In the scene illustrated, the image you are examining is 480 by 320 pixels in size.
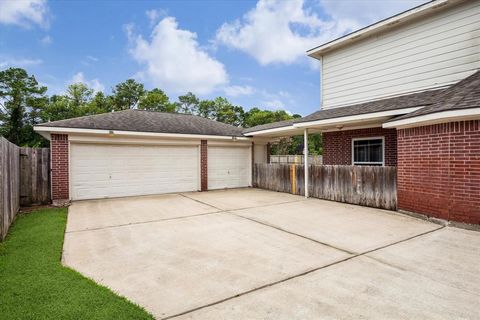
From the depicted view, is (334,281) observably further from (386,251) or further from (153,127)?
(153,127)

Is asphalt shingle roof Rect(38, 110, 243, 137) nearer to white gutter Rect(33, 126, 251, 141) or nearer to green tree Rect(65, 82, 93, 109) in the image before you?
white gutter Rect(33, 126, 251, 141)

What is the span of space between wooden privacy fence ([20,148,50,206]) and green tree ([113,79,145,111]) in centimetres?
3453

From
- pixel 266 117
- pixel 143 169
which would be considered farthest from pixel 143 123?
pixel 266 117

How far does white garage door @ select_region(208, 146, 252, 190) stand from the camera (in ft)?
43.1

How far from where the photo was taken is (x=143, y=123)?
12.0 m

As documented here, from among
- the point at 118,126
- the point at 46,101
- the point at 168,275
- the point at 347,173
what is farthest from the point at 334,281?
the point at 46,101

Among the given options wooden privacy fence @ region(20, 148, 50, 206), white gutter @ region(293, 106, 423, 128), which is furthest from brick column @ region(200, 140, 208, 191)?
wooden privacy fence @ region(20, 148, 50, 206)

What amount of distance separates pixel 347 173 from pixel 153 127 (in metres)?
8.28

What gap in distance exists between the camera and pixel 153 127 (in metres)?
11.6

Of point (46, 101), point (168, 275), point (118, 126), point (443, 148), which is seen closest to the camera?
point (168, 275)

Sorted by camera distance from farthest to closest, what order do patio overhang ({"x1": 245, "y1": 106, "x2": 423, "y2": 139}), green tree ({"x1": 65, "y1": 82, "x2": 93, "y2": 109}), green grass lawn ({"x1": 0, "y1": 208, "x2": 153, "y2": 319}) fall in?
green tree ({"x1": 65, "y1": 82, "x2": 93, "y2": 109}) → patio overhang ({"x1": 245, "y1": 106, "x2": 423, "y2": 139}) → green grass lawn ({"x1": 0, "y1": 208, "x2": 153, "y2": 319})

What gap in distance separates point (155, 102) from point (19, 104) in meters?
16.7

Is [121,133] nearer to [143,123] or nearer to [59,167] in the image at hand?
[143,123]

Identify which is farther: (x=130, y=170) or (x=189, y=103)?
(x=189, y=103)
